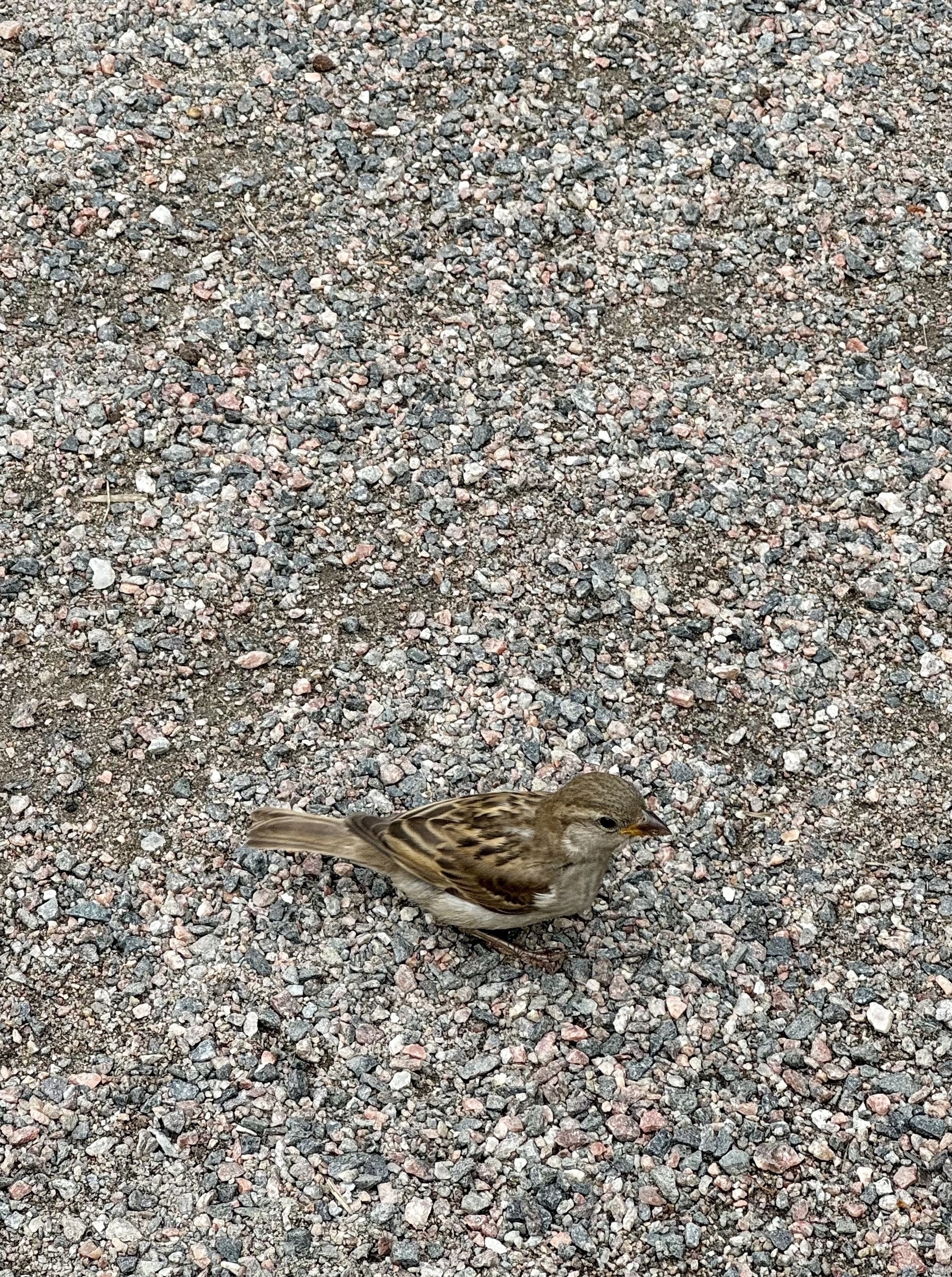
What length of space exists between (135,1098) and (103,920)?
80cm

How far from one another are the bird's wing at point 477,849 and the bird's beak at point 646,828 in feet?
1.13

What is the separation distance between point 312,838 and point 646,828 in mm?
1388

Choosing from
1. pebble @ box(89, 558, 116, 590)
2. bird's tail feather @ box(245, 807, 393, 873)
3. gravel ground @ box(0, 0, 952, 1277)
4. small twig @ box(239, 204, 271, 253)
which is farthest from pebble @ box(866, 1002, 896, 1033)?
small twig @ box(239, 204, 271, 253)

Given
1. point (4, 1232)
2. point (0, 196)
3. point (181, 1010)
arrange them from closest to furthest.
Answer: point (4, 1232) → point (181, 1010) → point (0, 196)

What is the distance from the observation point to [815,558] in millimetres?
8258

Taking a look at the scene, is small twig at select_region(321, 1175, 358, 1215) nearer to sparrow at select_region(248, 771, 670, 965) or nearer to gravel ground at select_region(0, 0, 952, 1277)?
gravel ground at select_region(0, 0, 952, 1277)

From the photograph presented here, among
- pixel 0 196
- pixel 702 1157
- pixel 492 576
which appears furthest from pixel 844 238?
pixel 702 1157

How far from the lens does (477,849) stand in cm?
671

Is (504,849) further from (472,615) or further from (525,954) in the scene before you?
(472,615)

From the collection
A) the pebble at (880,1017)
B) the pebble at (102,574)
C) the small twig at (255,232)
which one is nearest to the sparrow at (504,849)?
the pebble at (880,1017)

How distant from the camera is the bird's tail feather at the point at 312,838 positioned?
6926 millimetres

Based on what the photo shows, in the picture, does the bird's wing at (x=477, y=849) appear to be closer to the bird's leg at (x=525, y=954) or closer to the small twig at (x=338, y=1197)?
the bird's leg at (x=525, y=954)

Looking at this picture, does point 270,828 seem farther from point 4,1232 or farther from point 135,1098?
point 4,1232

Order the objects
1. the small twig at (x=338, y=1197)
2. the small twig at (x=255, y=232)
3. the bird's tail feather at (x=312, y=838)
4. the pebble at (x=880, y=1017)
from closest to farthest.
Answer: the small twig at (x=338, y=1197)
the pebble at (x=880, y=1017)
the bird's tail feather at (x=312, y=838)
the small twig at (x=255, y=232)
